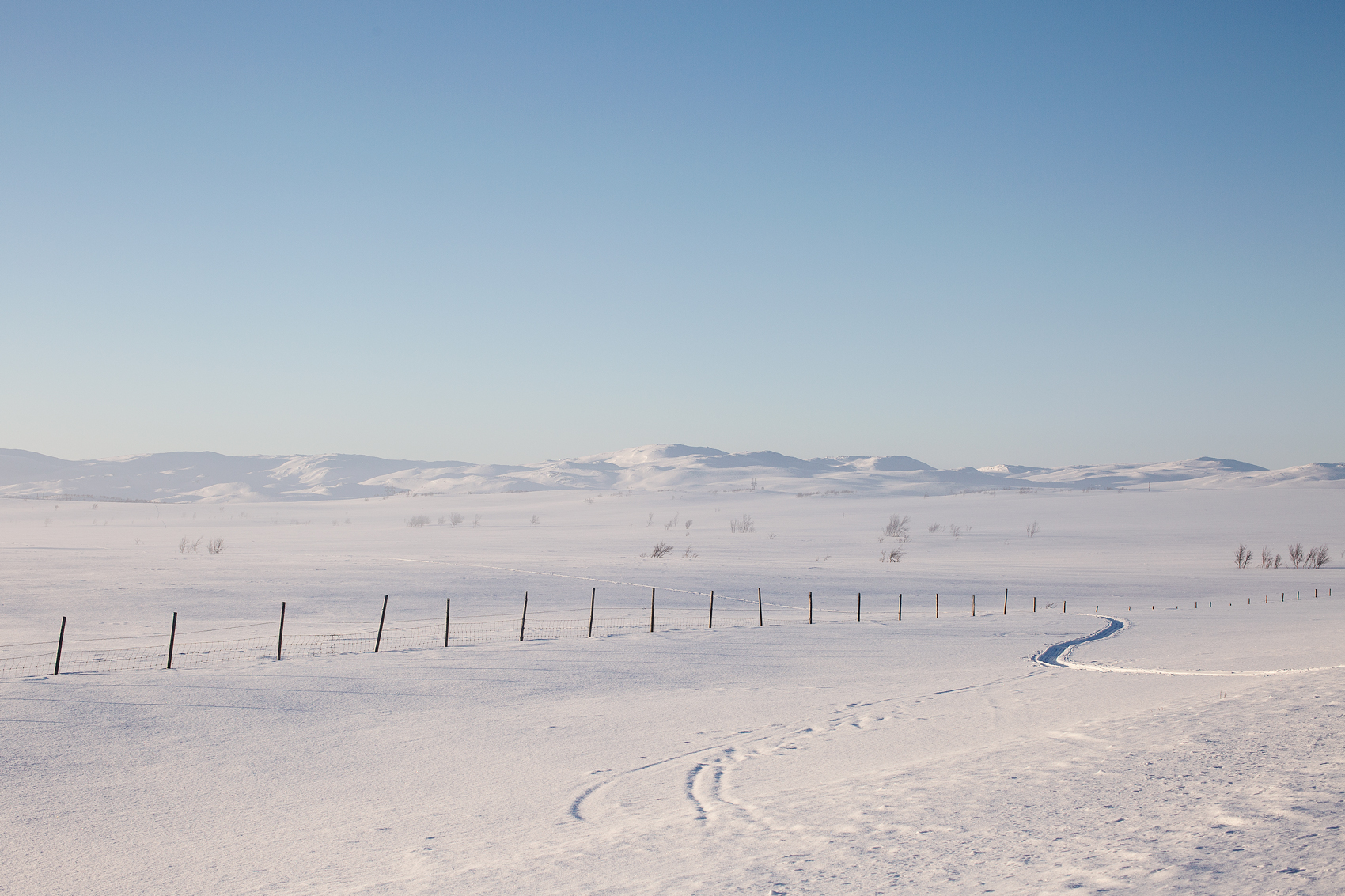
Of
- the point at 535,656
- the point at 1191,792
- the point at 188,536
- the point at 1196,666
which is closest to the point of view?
the point at 1191,792

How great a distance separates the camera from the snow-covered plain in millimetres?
6121

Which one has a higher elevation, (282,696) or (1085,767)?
(1085,767)

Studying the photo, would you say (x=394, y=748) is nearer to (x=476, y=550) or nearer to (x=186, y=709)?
(x=186, y=709)

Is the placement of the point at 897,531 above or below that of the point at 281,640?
above

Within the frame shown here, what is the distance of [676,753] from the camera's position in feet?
32.8

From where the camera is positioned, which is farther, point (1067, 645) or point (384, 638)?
point (384, 638)

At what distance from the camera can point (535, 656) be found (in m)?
17.1

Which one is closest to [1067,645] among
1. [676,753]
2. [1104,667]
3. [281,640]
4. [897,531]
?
[1104,667]

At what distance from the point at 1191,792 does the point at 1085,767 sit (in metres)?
1.06

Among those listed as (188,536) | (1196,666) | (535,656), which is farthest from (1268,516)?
(188,536)

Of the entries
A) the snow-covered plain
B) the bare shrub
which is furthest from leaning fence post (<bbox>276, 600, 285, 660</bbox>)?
the bare shrub

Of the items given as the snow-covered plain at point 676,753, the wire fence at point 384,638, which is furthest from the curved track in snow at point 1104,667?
the wire fence at point 384,638

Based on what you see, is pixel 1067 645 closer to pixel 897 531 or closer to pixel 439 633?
pixel 439 633

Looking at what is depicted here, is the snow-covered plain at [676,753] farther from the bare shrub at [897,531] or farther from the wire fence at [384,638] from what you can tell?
the bare shrub at [897,531]
